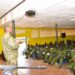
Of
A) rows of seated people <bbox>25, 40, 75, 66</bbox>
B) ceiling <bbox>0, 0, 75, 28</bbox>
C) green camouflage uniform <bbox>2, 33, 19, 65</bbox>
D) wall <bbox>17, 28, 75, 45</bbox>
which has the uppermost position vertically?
ceiling <bbox>0, 0, 75, 28</bbox>

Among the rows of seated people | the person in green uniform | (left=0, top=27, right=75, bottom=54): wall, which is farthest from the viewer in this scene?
(left=0, top=27, right=75, bottom=54): wall

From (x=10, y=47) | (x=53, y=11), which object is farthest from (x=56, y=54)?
(x=10, y=47)

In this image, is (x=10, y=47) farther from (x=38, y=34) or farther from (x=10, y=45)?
A: (x=38, y=34)

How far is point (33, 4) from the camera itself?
19.9ft

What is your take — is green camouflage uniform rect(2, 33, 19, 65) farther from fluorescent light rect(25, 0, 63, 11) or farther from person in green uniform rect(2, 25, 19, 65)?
fluorescent light rect(25, 0, 63, 11)

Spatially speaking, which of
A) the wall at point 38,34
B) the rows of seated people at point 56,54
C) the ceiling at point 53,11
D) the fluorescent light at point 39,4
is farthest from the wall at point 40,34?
the fluorescent light at point 39,4

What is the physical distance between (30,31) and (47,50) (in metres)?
7.22

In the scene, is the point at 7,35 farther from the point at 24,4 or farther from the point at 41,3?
the point at 24,4

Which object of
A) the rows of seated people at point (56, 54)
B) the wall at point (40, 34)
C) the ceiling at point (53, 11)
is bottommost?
the rows of seated people at point (56, 54)

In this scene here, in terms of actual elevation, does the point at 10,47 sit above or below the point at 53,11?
below

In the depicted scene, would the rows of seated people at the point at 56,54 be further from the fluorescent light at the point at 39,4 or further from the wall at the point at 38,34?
the wall at the point at 38,34

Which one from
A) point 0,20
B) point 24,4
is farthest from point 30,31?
point 24,4

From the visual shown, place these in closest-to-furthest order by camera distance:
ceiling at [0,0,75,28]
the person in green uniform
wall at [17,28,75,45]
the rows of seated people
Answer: the person in green uniform, ceiling at [0,0,75,28], the rows of seated people, wall at [17,28,75,45]

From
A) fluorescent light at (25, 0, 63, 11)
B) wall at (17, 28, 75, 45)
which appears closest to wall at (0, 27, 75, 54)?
wall at (17, 28, 75, 45)
